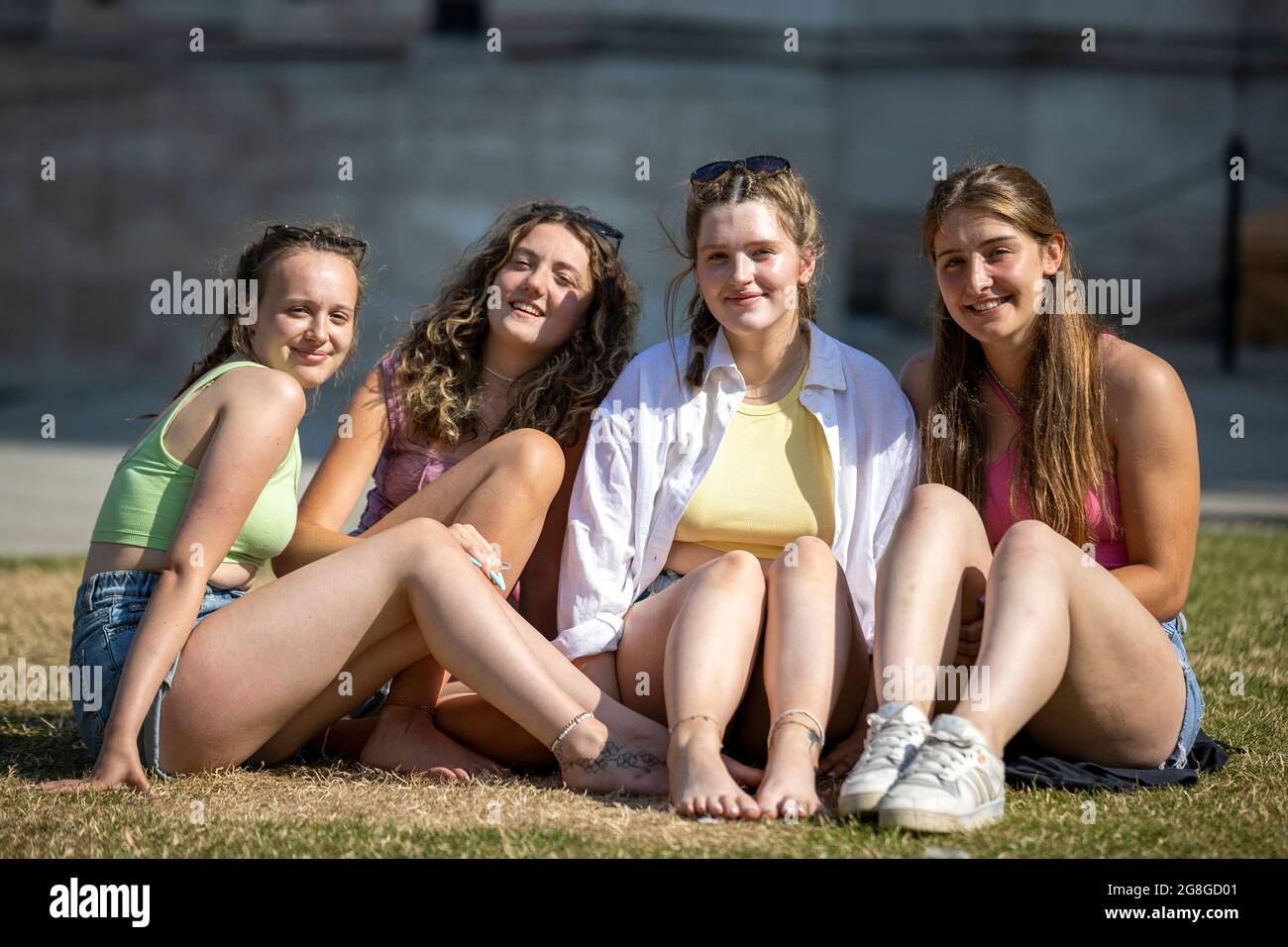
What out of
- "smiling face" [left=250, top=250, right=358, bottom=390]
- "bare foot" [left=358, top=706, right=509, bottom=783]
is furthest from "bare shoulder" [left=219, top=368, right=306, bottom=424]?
"bare foot" [left=358, top=706, right=509, bottom=783]

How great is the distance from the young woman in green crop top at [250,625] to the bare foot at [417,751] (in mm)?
183

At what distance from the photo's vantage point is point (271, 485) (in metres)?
3.82

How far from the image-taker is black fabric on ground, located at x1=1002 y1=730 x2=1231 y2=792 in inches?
141

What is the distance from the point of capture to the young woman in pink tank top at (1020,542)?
3.29m

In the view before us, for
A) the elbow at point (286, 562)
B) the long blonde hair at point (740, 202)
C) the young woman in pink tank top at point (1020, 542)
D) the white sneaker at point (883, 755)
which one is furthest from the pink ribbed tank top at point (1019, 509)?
the elbow at point (286, 562)

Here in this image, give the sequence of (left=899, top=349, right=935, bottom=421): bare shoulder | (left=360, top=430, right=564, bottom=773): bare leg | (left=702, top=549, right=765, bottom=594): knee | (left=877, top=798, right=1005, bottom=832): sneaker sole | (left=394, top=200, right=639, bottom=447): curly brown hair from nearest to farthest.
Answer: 1. (left=877, top=798, right=1005, bottom=832): sneaker sole
2. (left=702, top=549, right=765, bottom=594): knee
3. (left=360, top=430, right=564, bottom=773): bare leg
4. (left=899, top=349, right=935, bottom=421): bare shoulder
5. (left=394, top=200, right=639, bottom=447): curly brown hair

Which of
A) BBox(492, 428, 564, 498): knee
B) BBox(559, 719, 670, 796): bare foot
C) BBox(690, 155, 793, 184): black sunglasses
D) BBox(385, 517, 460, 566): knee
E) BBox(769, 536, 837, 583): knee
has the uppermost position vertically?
BBox(690, 155, 793, 184): black sunglasses

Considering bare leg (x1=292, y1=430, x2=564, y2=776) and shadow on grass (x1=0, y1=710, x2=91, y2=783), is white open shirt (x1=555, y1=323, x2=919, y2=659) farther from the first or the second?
shadow on grass (x1=0, y1=710, x2=91, y2=783)

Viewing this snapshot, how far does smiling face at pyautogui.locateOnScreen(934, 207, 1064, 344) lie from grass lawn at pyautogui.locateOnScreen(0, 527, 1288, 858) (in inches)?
46.5

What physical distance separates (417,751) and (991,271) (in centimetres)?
190

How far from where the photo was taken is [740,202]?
4.02 meters

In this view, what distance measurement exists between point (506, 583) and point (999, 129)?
42.0 feet

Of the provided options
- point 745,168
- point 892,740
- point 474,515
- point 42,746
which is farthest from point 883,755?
point 42,746
